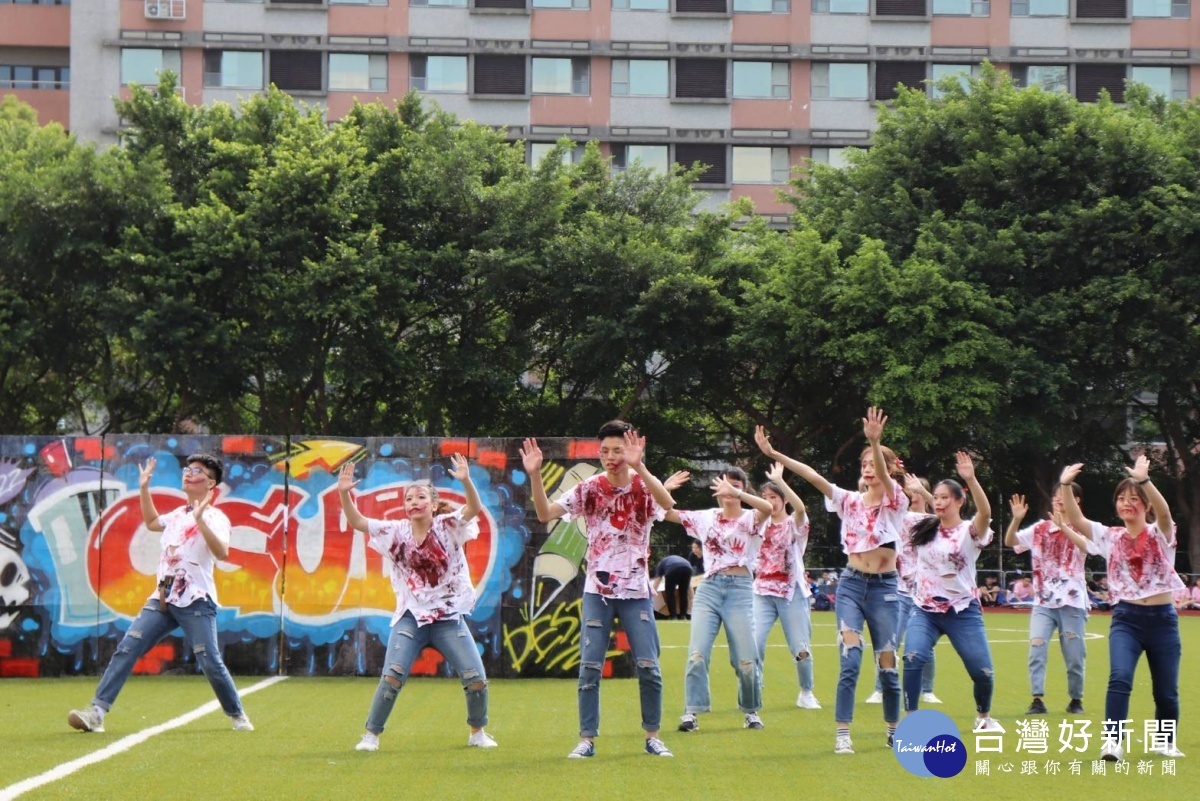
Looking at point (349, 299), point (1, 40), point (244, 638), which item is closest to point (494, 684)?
point (244, 638)

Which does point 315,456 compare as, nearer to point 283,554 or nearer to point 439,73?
point 283,554

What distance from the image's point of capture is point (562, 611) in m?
17.2

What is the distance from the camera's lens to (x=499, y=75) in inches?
2164

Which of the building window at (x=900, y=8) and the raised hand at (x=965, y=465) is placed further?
the building window at (x=900, y=8)

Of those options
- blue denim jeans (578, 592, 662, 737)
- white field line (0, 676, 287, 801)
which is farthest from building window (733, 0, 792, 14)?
blue denim jeans (578, 592, 662, 737)

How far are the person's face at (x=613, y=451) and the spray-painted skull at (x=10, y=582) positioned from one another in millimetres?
9417

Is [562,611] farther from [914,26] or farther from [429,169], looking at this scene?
[914,26]

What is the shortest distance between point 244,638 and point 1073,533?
953 cm

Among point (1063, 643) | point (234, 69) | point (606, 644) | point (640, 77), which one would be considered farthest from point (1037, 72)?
point (606, 644)

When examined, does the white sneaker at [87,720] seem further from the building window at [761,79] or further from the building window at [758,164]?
the building window at [761,79]

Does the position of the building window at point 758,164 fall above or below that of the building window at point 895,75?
below

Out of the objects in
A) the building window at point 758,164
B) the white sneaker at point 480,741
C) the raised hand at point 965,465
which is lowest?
the white sneaker at point 480,741

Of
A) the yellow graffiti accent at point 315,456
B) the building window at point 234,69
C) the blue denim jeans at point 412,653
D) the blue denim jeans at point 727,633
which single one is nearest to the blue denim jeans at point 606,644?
the blue denim jeans at point 412,653

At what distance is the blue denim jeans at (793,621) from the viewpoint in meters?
14.0
